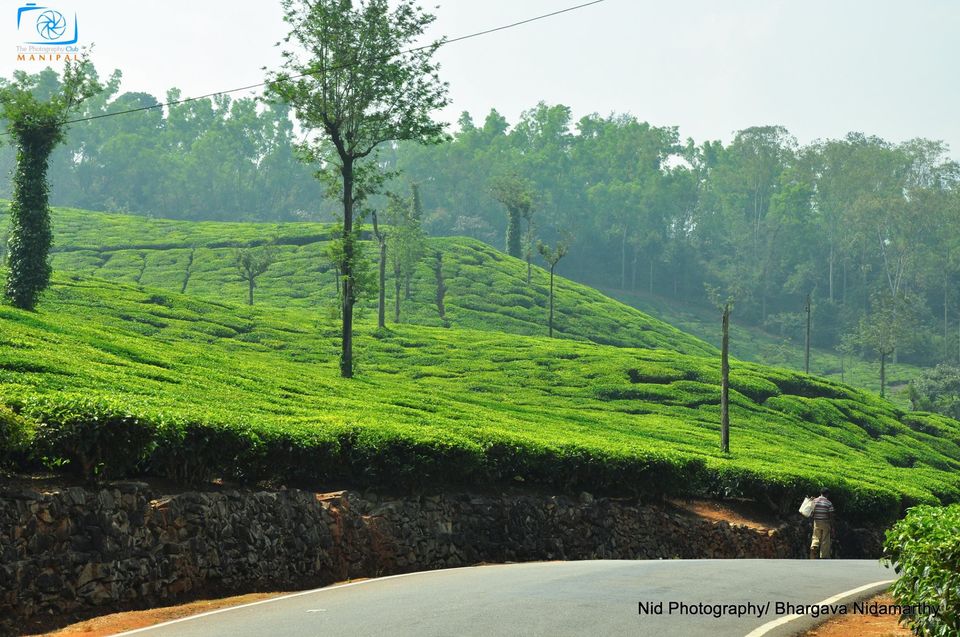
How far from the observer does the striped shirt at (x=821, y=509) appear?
90.0 ft

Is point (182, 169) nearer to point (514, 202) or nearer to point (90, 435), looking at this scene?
point (514, 202)

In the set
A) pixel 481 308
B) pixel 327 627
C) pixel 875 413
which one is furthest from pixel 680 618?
pixel 481 308

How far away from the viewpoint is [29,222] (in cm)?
4062

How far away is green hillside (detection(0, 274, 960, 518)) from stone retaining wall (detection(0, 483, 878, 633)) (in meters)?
0.79

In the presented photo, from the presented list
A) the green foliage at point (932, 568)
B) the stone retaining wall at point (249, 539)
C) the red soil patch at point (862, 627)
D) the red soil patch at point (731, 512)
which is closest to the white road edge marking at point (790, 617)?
the red soil patch at point (862, 627)

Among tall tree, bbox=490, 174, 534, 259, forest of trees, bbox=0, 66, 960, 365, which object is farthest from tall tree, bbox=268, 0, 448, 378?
forest of trees, bbox=0, 66, 960, 365

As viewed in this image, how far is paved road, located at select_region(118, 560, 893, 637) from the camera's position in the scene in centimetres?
1116

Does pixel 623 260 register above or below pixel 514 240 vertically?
below

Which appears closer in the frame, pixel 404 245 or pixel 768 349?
pixel 404 245

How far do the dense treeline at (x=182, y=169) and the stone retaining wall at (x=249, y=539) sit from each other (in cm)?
→ 14176

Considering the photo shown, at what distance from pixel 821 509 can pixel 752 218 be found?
138470 mm

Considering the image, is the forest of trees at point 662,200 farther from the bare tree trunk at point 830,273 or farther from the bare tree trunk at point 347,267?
the bare tree trunk at point 347,267

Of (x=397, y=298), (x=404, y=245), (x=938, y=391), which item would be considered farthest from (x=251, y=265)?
(x=938, y=391)

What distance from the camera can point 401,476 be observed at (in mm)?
19750
